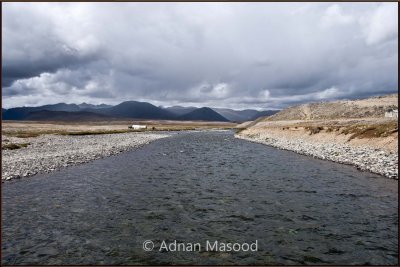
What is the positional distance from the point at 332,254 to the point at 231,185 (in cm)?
1445

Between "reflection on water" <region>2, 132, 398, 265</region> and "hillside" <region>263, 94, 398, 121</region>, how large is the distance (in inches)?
4728

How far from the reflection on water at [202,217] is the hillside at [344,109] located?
120086mm

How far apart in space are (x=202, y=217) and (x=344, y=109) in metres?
157

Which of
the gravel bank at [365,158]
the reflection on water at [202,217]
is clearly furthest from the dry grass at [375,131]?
the reflection on water at [202,217]

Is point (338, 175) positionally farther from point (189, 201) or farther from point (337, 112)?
point (337, 112)

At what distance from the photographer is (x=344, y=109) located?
155 metres

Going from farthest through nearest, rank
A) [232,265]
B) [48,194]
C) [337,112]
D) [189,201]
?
[337,112] → [48,194] → [189,201] → [232,265]

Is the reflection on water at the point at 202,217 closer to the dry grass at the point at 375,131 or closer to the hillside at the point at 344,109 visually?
the dry grass at the point at 375,131

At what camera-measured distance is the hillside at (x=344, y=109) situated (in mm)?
136875

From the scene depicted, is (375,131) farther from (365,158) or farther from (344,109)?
(344,109)

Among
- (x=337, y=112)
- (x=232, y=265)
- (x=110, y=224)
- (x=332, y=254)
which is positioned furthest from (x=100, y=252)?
(x=337, y=112)

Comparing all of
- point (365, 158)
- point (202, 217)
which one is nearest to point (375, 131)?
point (365, 158)

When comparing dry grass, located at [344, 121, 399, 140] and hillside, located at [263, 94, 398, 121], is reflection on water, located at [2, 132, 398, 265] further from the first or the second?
hillside, located at [263, 94, 398, 121]

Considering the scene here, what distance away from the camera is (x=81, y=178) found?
101 ft
